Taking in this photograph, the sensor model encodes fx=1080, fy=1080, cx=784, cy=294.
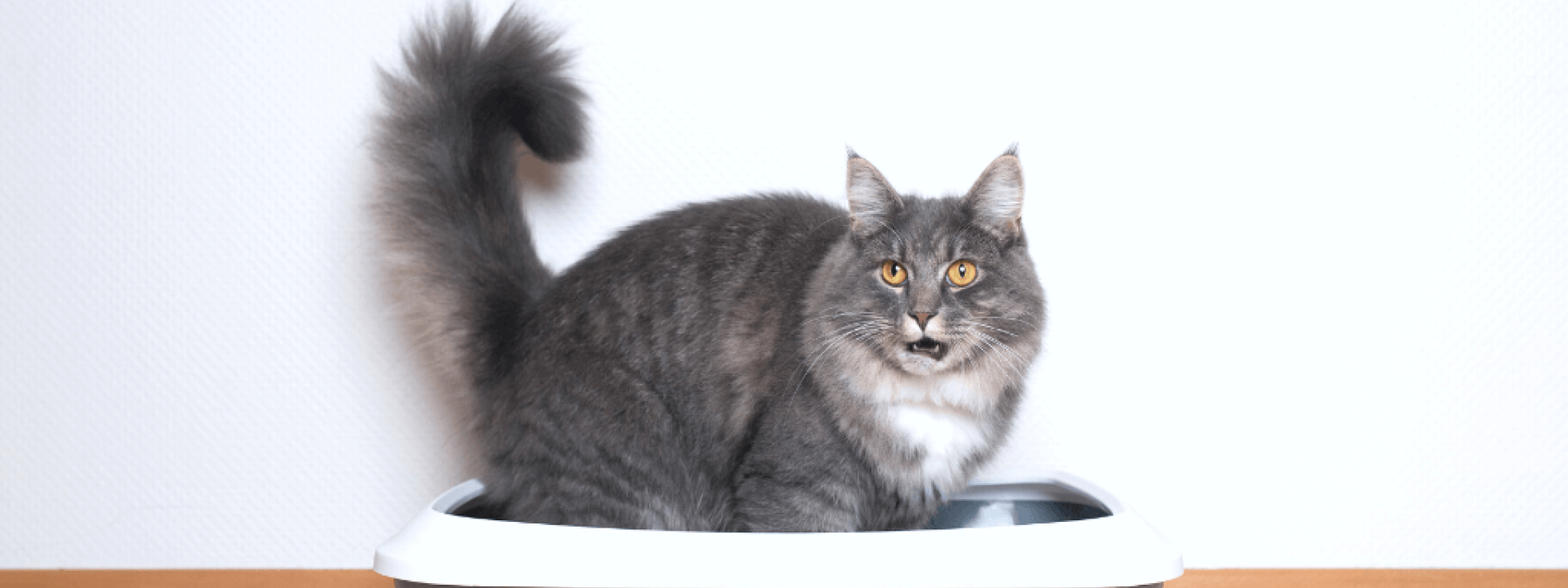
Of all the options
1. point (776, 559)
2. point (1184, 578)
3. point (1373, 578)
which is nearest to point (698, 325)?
point (776, 559)

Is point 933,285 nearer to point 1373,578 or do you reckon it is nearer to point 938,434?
point 938,434

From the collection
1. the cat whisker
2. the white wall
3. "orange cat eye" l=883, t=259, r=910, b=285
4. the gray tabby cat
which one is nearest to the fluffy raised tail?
the gray tabby cat

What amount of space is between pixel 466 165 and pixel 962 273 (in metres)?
0.85

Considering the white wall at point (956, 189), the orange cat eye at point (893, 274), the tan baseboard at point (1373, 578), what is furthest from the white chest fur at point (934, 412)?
the tan baseboard at point (1373, 578)

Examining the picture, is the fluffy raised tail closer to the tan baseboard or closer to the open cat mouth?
the open cat mouth

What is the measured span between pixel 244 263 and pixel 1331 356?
202 cm

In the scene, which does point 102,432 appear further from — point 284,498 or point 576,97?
point 576,97

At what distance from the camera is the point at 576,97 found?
182cm

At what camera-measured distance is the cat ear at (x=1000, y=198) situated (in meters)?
1.45

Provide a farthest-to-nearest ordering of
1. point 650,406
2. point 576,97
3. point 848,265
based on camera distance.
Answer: point 576,97 → point 650,406 → point 848,265

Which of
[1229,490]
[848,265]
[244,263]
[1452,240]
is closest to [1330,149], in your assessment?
[1452,240]

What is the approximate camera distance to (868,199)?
150cm

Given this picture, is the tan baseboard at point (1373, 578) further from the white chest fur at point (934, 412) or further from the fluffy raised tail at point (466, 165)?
the fluffy raised tail at point (466, 165)

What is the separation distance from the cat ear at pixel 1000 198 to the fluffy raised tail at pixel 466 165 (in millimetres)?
713
